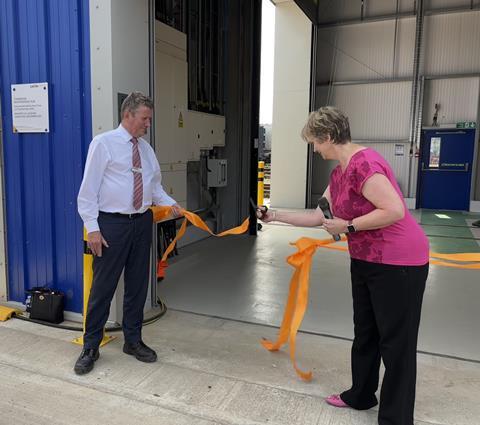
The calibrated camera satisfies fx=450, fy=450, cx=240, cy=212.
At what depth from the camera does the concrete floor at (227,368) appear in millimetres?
2430

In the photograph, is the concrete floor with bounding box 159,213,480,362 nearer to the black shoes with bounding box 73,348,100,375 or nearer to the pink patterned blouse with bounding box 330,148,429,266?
the black shoes with bounding box 73,348,100,375

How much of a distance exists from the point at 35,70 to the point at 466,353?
3863 mm

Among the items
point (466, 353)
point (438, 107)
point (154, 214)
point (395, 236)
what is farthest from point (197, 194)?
point (438, 107)

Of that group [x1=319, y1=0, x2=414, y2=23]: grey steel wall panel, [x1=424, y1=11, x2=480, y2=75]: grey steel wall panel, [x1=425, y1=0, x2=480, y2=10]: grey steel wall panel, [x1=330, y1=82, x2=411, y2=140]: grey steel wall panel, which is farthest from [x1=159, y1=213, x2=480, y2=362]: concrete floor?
[x1=319, y1=0, x2=414, y2=23]: grey steel wall panel

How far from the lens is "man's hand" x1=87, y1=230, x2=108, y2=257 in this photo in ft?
8.77

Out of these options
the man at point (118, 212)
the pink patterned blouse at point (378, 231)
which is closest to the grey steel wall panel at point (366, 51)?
the man at point (118, 212)

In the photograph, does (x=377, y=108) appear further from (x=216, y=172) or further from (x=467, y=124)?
(x=216, y=172)

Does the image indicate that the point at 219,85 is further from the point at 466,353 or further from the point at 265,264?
the point at 466,353

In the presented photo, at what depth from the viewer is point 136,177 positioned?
282 centimetres

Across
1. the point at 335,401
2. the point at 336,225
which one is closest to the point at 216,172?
the point at 335,401

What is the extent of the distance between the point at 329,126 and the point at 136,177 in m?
1.29

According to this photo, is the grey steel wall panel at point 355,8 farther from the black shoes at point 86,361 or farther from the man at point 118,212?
the black shoes at point 86,361

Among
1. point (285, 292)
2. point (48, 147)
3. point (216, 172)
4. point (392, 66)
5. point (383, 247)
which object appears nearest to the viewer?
point (383, 247)

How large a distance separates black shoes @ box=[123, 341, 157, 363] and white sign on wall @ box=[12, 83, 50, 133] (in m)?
1.77
